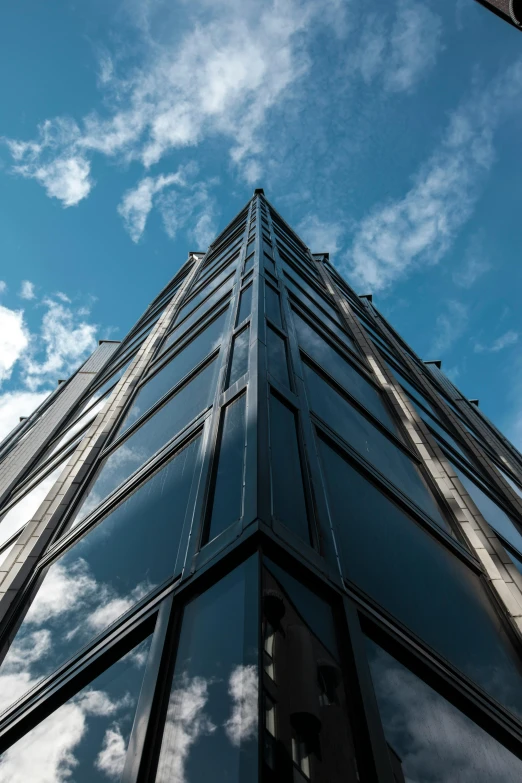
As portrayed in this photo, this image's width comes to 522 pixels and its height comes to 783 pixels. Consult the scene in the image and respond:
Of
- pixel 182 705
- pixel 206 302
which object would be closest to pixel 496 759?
pixel 182 705

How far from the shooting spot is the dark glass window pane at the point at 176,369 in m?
8.76

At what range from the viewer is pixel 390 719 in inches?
112

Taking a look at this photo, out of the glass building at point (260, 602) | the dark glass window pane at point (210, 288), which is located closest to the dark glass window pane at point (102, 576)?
the glass building at point (260, 602)

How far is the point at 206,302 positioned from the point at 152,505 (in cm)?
819

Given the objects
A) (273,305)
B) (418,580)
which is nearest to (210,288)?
(273,305)

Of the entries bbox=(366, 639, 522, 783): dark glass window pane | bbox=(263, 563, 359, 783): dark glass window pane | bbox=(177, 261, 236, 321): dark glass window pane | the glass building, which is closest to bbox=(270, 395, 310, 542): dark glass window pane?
the glass building

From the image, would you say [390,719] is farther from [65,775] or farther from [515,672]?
[515,672]

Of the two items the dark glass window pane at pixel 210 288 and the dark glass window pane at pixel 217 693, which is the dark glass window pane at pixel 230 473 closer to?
the dark glass window pane at pixel 217 693

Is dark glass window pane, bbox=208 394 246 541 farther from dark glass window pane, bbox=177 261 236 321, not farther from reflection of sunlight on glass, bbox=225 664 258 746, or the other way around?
dark glass window pane, bbox=177 261 236 321

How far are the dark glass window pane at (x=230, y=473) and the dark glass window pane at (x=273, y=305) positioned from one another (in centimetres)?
297

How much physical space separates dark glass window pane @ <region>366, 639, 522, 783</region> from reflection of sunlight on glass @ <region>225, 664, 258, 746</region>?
764mm

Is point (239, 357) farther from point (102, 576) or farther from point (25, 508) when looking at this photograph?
point (25, 508)

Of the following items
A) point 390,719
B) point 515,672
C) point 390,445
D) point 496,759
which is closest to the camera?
point 390,719

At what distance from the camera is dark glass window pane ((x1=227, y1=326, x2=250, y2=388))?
620 centimetres
